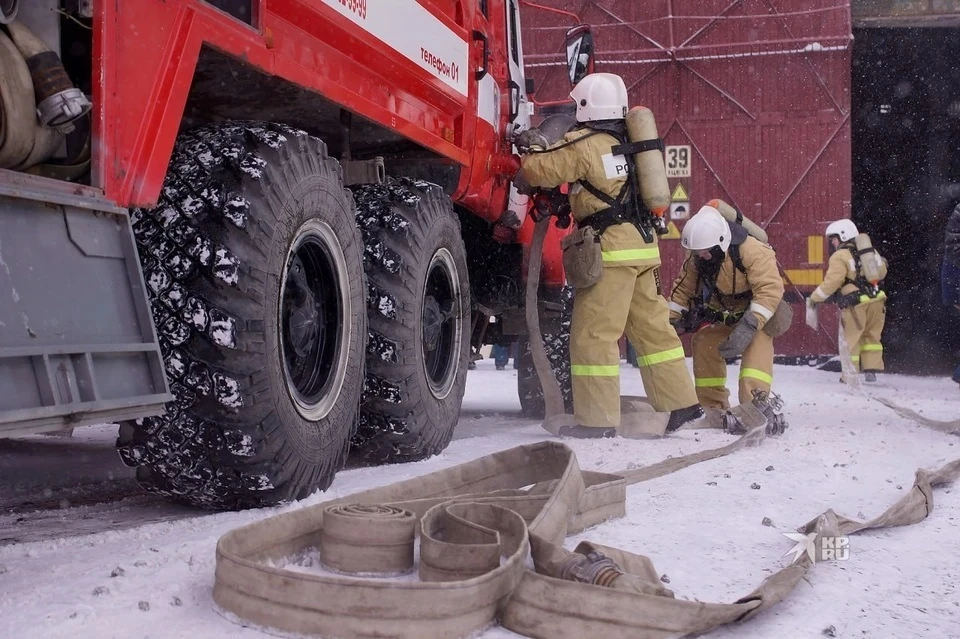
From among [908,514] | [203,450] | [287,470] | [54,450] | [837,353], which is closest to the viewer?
[203,450]

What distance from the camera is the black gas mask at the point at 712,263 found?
22.1ft

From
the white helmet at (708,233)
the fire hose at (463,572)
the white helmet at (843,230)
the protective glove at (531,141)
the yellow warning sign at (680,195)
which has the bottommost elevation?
the fire hose at (463,572)

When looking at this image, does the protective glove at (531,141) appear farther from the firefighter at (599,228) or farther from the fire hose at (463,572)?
the fire hose at (463,572)

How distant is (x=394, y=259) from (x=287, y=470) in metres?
1.31

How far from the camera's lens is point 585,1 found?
14.5m

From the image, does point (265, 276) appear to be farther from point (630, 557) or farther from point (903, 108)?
point (903, 108)

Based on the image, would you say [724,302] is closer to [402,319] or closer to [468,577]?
[402,319]

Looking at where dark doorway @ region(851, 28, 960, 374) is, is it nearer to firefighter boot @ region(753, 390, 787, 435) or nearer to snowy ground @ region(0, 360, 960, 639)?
firefighter boot @ region(753, 390, 787, 435)

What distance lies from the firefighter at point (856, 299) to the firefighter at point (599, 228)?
22.8ft

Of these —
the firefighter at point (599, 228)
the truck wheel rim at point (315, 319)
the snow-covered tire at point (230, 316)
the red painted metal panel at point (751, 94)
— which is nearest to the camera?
the snow-covered tire at point (230, 316)

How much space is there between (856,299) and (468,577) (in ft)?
35.7

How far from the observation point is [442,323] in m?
4.66

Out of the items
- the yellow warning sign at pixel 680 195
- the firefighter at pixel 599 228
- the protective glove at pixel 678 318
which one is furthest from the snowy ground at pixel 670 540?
the yellow warning sign at pixel 680 195

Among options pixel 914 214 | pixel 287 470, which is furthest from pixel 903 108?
pixel 287 470
